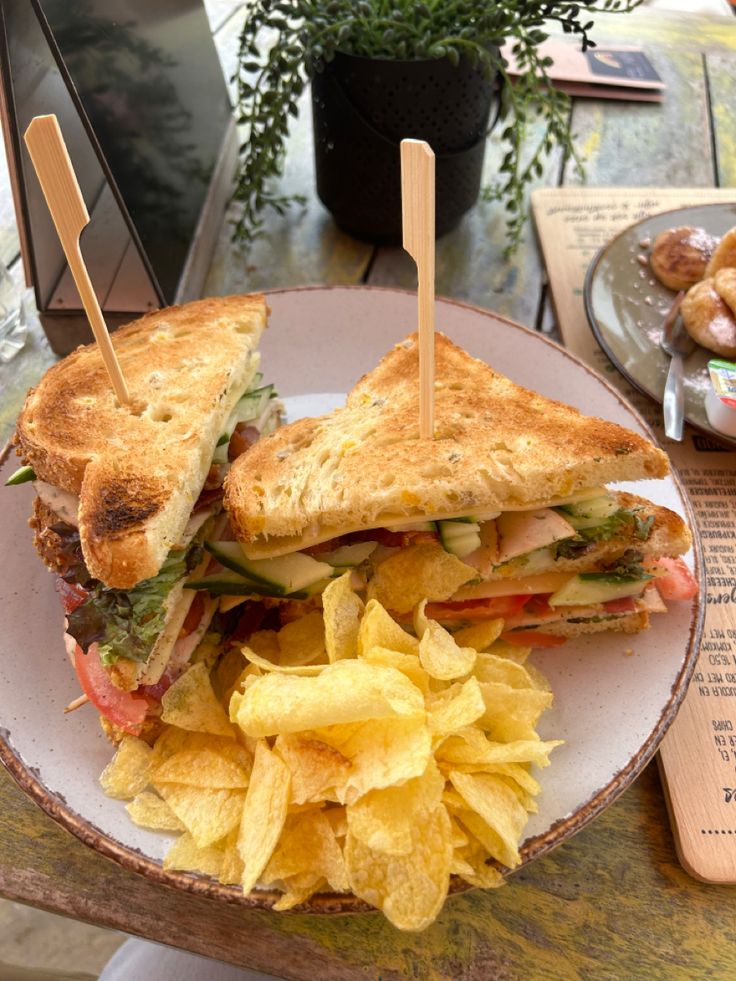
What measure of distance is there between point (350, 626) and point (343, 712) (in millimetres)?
263

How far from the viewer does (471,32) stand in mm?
2100

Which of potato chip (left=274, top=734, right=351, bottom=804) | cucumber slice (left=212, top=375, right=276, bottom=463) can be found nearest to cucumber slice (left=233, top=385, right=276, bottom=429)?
cucumber slice (left=212, top=375, right=276, bottom=463)

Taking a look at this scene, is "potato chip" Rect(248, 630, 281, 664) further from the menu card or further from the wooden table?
the menu card

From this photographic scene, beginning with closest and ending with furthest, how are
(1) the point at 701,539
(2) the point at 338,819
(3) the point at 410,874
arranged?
(3) the point at 410,874 < (2) the point at 338,819 < (1) the point at 701,539

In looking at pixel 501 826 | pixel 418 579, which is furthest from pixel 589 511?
pixel 501 826

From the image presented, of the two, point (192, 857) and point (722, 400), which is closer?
point (192, 857)

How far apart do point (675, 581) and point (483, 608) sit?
402 millimetres

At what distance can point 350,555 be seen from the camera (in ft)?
5.39

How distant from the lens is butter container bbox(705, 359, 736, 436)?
6.22 feet

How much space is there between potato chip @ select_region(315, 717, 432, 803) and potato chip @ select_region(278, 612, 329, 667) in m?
0.25

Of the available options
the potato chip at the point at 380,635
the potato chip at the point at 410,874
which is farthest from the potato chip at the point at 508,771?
the potato chip at the point at 380,635

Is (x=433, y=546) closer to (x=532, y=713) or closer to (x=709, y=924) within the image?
(x=532, y=713)

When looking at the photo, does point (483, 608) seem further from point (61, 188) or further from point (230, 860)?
point (61, 188)

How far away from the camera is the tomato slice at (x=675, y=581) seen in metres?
1.62
